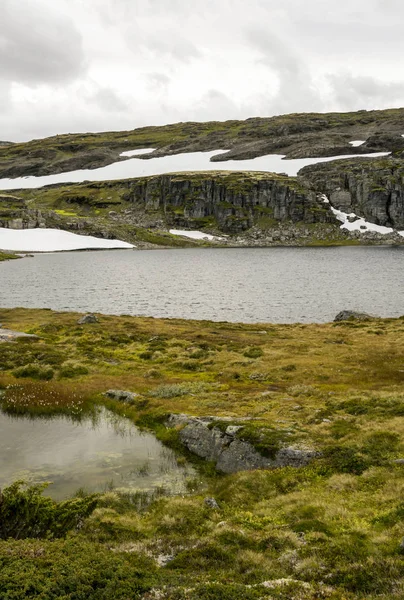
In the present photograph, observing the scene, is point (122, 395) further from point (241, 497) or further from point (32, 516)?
point (32, 516)

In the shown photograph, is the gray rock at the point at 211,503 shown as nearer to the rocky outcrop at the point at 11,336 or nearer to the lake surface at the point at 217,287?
the rocky outcrop at the point at 11,336

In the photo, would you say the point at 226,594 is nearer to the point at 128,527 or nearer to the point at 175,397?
the point at 128,527

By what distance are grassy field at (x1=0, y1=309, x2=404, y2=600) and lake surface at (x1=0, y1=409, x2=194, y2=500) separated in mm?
1263

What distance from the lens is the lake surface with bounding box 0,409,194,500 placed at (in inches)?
758

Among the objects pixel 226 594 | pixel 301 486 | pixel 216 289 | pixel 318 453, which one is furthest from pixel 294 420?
pixel 216 289

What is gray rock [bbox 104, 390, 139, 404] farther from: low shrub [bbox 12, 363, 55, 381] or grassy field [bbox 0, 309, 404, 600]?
low shrub [bbox 12, 363, 55, 381]

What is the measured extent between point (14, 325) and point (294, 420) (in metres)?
46.4

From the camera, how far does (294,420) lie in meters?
24.5

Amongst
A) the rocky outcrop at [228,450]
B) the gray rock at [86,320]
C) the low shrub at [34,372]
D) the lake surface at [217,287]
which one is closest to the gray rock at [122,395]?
the rocky outcrop at [228,450]

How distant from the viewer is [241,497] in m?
17.6

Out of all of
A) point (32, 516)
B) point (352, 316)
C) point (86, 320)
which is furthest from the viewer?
point (352, 316)

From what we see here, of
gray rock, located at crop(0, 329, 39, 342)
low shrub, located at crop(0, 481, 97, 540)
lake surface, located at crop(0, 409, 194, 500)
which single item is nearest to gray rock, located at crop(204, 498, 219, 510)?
lake surface, located at crop(0, 409, 194, 500)

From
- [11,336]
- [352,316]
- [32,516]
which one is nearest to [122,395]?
[32,516]

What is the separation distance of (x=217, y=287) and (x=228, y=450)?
77875 millimetres
